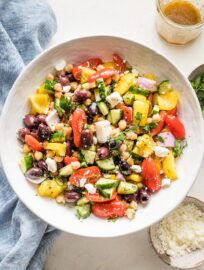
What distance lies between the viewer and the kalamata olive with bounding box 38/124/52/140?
2.02m

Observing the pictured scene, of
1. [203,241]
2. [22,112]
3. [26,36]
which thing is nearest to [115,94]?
[22,112]

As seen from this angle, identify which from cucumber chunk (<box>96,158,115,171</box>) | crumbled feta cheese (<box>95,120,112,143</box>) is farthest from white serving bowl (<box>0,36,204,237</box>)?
crumbled feta cheese (<box>95,120,112,143</box>)

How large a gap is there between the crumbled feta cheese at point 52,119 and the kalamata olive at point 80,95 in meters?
0.11

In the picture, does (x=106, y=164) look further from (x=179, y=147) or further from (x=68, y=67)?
(x=68, y=67)

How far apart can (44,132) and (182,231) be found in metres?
0.80

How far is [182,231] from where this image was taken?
7.56ft

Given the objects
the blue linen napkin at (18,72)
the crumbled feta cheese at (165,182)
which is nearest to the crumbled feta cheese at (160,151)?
the crumbled feta cheese at (165,182)

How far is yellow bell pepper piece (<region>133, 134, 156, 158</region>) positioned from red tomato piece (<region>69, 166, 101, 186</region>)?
7.1 inches

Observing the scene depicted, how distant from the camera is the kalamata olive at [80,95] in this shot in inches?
79.7

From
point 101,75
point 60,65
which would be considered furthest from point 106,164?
point 60,65

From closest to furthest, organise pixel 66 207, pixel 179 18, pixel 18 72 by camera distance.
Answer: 1. pixel 66 207
2. pixel 18 72
3. pixel 179 18

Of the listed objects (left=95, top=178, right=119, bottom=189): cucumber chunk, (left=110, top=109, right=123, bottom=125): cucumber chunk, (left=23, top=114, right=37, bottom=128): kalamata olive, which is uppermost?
(left=110, top=109, right=123, bottom=125): cucumber chunk

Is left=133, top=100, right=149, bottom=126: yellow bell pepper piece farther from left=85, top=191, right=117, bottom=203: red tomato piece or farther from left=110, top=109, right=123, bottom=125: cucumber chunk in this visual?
left=85, top=191, right=117, bottom=203: red tomato piece

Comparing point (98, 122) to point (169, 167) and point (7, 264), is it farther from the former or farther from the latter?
point (7, 264)
